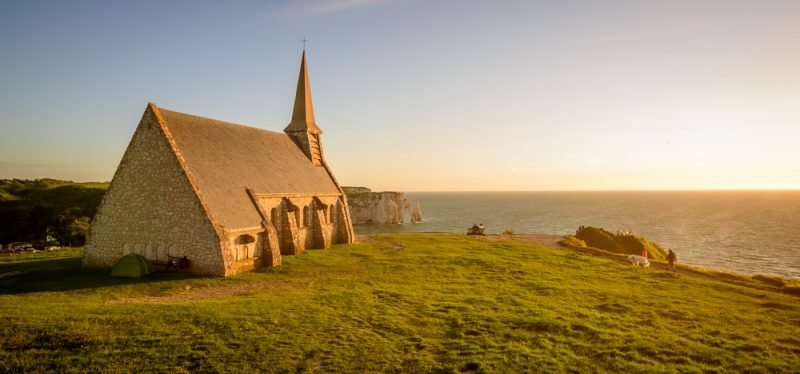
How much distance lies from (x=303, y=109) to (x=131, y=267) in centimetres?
2517

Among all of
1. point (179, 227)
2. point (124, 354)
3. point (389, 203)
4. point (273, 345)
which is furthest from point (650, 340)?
point (389, 203)

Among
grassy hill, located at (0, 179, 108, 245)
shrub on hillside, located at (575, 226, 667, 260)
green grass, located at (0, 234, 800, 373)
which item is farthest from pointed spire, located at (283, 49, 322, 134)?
shrub on hillside, located at (575, 226, 667, 260)

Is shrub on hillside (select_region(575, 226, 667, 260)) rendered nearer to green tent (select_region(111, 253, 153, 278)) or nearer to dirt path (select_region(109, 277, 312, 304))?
dirt path (select_region(109, 277, 312, 304))

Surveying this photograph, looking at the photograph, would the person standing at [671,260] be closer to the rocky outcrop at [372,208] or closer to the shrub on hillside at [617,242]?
the shrub on hillside at [617,242]

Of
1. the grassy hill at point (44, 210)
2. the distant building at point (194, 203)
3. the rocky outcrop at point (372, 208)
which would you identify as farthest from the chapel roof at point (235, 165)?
the rocky outcrop at point (372, 208)

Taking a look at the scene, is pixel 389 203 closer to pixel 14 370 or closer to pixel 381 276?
pixel 381 276

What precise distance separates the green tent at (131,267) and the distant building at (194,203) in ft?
3.85

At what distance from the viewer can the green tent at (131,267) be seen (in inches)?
935

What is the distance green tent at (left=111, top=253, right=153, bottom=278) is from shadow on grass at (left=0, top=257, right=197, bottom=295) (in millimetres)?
387

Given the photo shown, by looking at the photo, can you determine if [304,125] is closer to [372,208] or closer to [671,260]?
[671,260]

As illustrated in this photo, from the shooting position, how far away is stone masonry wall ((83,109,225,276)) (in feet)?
80.1

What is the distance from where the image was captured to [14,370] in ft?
37.5

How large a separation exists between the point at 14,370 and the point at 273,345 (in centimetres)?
690

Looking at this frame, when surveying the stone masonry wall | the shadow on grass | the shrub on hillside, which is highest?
the stone masonry wall
